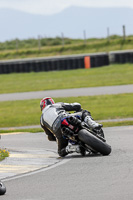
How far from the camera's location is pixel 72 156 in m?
10.7

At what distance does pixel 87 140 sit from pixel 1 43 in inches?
2014

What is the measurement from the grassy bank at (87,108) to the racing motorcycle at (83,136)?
7.84 m

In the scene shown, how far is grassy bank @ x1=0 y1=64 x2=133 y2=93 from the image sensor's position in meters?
29.0

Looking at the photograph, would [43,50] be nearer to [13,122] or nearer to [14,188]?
[13,122]

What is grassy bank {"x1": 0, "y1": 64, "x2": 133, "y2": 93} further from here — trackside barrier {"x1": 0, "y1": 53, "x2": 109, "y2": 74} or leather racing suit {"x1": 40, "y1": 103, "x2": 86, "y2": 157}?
leather racing suit {"x1": 40, "y1": 103, "x2": 86, "y2": 157}

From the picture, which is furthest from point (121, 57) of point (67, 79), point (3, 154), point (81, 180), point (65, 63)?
point (81, 180)

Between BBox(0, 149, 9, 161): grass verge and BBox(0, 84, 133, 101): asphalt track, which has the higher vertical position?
BBox(0, 149, 9, 161): grass verge

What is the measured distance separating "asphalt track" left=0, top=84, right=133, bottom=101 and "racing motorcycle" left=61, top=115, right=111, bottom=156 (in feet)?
43.7

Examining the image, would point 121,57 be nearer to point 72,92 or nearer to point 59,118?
point 72,92

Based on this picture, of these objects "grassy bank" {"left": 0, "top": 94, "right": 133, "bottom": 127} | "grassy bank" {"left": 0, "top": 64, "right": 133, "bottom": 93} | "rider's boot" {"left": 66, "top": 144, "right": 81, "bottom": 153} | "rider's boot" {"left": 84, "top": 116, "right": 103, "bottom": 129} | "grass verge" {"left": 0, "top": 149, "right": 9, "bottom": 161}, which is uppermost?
"rider's boot" {"left": 84, "top": 116, "right": 103, "bottom": 129}

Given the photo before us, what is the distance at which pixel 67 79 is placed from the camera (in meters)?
31.9

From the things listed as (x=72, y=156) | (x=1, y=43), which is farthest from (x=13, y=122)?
(x=1, y=43)

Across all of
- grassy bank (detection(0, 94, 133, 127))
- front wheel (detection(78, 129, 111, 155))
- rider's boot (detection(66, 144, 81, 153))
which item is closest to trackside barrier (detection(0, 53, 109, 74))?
grassy bank (detection(0, 94, 133, 127))

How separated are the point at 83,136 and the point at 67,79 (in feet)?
72.5
